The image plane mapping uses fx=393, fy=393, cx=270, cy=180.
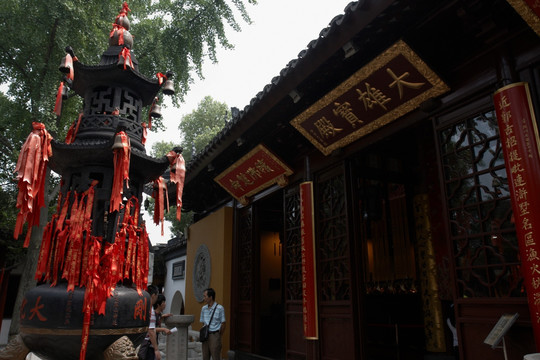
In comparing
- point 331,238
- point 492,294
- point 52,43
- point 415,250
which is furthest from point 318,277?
point 52,43

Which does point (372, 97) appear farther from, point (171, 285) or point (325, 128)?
point (171, 285)

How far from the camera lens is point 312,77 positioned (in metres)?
4.50

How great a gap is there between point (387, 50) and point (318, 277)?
2.97m

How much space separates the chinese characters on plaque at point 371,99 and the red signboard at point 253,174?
1212mm

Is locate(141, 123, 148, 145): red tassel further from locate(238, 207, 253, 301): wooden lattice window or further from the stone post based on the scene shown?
locate(238, 207, 253, 301): wooden lattice window

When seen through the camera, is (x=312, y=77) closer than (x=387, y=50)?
No

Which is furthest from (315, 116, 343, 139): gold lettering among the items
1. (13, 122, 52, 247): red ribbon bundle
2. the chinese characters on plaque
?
(13, 122, 52, 247): red ribbon bundle

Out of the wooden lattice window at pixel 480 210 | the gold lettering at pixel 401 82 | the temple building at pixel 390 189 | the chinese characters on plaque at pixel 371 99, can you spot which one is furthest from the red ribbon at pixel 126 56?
the wooden lattice window at pixel 480 210

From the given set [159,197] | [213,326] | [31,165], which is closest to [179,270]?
[213,326]

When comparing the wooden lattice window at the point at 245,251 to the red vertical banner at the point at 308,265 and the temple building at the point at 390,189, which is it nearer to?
the temple building at the point at 390,189

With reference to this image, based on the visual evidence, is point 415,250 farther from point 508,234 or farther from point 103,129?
point 103,129

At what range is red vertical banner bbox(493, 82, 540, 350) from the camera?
8.66 ft

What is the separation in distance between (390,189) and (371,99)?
310 cm

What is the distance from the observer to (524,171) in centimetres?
Answer: 279
